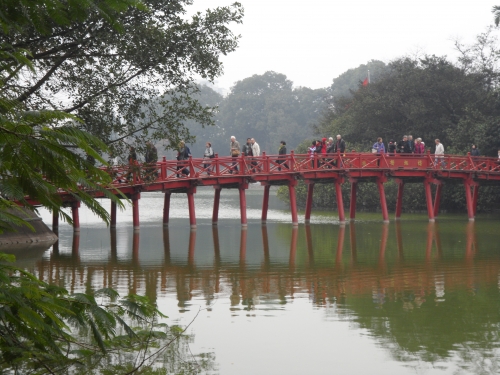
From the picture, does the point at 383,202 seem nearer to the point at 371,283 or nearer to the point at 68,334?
the point at 371,283

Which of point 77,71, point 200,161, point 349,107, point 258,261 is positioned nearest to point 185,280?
point 258,261

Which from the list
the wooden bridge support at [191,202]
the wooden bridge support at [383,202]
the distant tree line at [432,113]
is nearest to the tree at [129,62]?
the wooden bridge support at [191,202]

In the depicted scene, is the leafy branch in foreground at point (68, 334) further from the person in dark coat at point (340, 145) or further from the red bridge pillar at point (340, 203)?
the person in dark coat at point (340, 145)

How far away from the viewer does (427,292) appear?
14.8 m

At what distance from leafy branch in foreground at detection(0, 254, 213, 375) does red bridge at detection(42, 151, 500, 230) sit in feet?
54.2

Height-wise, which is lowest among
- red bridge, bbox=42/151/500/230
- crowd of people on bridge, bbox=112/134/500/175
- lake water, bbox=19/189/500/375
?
lake water, bbox=19/189/500/375

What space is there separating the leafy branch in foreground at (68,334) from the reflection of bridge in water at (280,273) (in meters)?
4.06

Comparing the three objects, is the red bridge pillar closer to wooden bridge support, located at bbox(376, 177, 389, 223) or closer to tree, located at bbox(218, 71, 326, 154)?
wooden bridge support, located at bbox(376, 177, 389, 223)

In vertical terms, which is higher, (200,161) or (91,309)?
(200,161)

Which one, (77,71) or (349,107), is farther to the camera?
(349,107)

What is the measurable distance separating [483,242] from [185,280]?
11.8 metres

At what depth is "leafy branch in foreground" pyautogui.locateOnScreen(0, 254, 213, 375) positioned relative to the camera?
6512mm

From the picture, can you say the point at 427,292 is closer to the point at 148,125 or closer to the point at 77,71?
the point at 148,125

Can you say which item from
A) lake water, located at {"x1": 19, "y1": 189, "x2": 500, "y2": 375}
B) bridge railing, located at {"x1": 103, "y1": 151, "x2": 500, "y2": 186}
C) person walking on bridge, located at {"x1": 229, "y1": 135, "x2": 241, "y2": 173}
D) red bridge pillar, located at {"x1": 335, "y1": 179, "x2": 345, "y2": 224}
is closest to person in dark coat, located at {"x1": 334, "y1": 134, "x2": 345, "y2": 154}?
bridge railing, located at {"x1": 103, "y1": 151, "x2": 500, "y2": 186}
